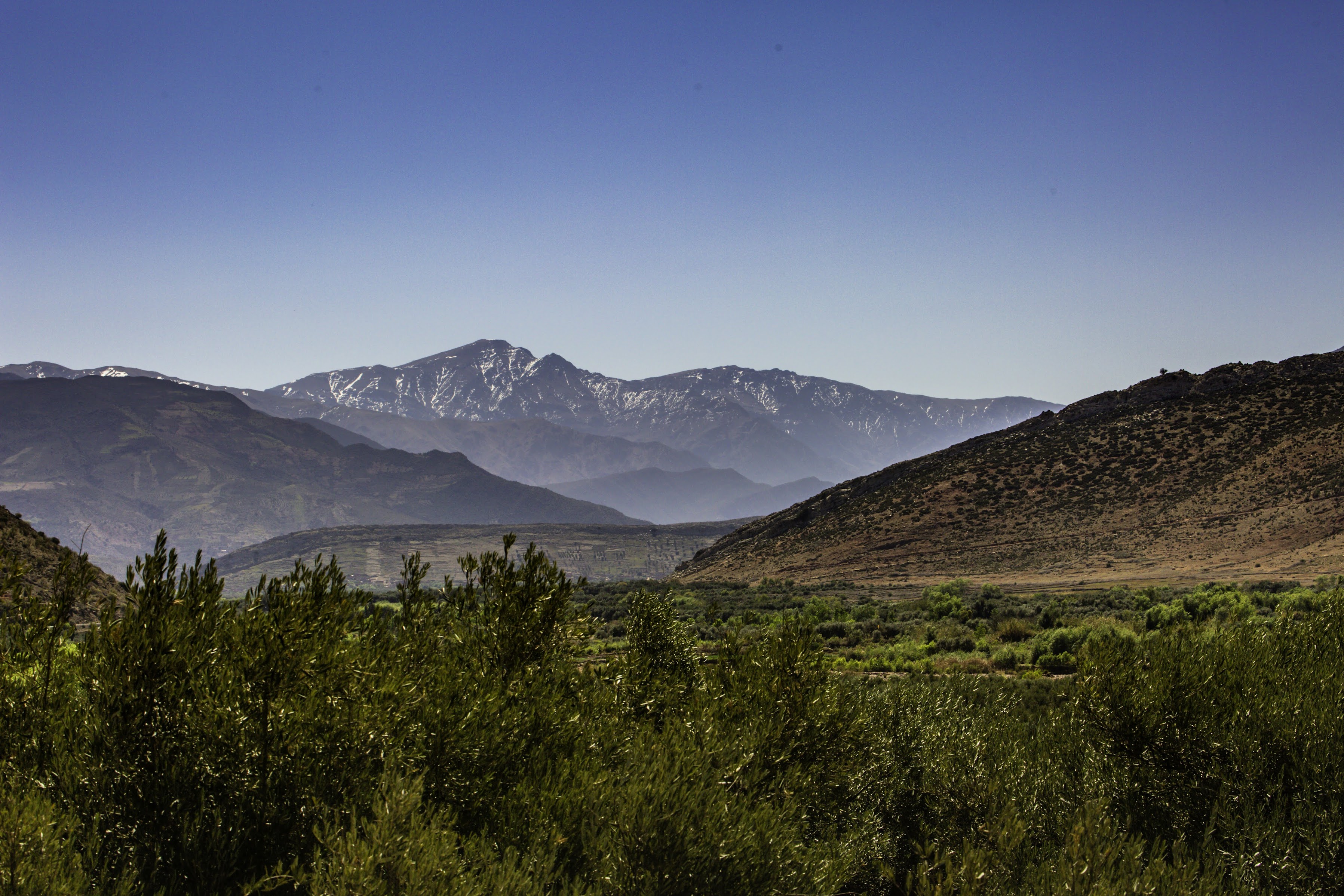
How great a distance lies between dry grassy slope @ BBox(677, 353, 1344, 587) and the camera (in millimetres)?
62531

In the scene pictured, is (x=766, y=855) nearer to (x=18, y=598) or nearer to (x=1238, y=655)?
(x=18, y=598)

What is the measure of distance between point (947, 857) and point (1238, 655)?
893 centimetres

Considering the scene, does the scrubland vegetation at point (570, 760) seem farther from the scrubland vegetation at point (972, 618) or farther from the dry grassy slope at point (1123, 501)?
the dry grassy slope at point (1123, 501)

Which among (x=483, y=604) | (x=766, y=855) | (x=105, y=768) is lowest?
(x=766, y=855)

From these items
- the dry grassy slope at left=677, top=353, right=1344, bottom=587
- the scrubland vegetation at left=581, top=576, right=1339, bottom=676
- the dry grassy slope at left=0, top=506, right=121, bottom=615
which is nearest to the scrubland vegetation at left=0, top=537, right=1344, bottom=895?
the scrubland vegetation at left=581, top=576, right=1339, bottom=676

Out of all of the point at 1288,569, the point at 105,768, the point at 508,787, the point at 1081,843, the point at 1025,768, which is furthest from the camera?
the point at 1288,569

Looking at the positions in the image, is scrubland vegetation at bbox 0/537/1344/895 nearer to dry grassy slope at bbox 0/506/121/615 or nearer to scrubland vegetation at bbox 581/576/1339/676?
scrubland vegetation at bbox 581/576/1339/676

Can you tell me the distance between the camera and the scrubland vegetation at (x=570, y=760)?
7887 millimetres

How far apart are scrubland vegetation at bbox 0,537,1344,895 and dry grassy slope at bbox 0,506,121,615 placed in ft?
95.4

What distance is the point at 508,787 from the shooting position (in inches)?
403

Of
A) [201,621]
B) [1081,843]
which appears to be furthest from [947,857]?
[201,621]

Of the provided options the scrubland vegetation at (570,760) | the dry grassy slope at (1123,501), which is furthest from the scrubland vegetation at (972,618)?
the dry grassy slope at (1123,501)

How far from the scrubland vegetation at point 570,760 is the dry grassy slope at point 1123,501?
48.0 metres

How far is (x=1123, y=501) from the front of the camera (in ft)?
246
